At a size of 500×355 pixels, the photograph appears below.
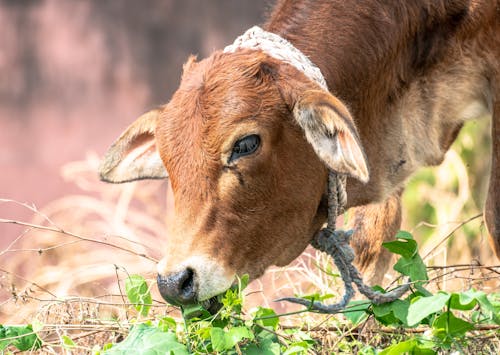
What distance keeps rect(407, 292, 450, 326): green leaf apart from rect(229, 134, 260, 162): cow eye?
81cm

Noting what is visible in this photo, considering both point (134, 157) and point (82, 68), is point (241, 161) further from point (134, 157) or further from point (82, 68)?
point (82, 68)

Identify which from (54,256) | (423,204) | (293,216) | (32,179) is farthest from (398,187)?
(32,179)

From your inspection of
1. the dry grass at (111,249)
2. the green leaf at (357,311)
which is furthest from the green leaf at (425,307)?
the dry grass at (111,249)

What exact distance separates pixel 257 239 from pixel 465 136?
4103mm

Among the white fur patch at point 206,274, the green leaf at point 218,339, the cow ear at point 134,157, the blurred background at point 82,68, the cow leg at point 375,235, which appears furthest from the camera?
the blurred background at point 82,68

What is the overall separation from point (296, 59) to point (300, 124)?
0.33 meters

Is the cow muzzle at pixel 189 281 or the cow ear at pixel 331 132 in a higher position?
the cow ear at pixel 331 132

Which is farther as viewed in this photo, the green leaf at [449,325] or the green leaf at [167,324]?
the green leaf at [167,324]

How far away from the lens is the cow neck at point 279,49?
12.8 feet

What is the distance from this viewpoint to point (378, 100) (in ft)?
14.3

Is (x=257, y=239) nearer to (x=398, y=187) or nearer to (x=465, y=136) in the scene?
(x=398, y=187)

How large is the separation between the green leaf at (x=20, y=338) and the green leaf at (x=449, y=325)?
4.30ft

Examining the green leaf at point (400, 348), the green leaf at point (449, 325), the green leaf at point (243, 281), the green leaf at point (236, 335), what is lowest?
the green leaf at point (400, 348)

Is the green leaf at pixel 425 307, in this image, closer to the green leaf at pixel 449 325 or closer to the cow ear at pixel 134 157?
the green leaf at pixel 449 325
